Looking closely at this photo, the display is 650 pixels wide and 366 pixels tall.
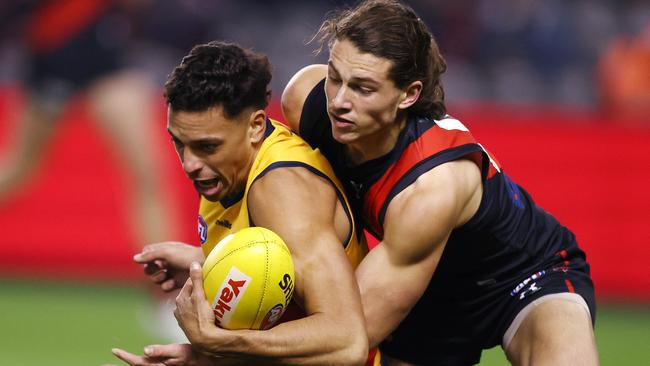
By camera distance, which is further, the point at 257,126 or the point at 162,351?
the point at 257,126

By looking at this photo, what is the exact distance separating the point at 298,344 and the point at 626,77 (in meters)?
7.09

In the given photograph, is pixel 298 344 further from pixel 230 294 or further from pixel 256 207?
pixel 256 207

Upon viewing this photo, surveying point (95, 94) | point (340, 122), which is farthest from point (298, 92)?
point (95, 94)

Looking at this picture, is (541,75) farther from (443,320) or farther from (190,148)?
(190,148)

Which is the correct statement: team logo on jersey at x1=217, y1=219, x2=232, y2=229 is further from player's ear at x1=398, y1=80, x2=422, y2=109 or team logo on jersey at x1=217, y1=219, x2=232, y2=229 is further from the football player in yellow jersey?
player's ear at x1=398, y1=80, x2=422, y2=109

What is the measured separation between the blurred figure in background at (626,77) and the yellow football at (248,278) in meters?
6.47

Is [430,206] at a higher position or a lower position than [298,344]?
higher

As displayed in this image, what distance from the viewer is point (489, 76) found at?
457 inches

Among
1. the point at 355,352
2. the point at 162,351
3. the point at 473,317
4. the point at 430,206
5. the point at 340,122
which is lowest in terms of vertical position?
the point at 473,317

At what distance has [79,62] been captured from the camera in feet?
29.8

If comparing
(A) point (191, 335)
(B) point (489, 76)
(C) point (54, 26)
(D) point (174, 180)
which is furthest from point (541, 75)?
(A) point (191, 335)

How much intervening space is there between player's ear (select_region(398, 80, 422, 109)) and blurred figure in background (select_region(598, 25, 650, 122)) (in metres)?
5.67

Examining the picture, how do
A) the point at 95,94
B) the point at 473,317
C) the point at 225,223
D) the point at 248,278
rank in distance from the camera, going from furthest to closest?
the point at 95,94, the point at 473,317, the point at 225,223, the point at 248,278

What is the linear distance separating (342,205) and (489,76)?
7022 millimetres
